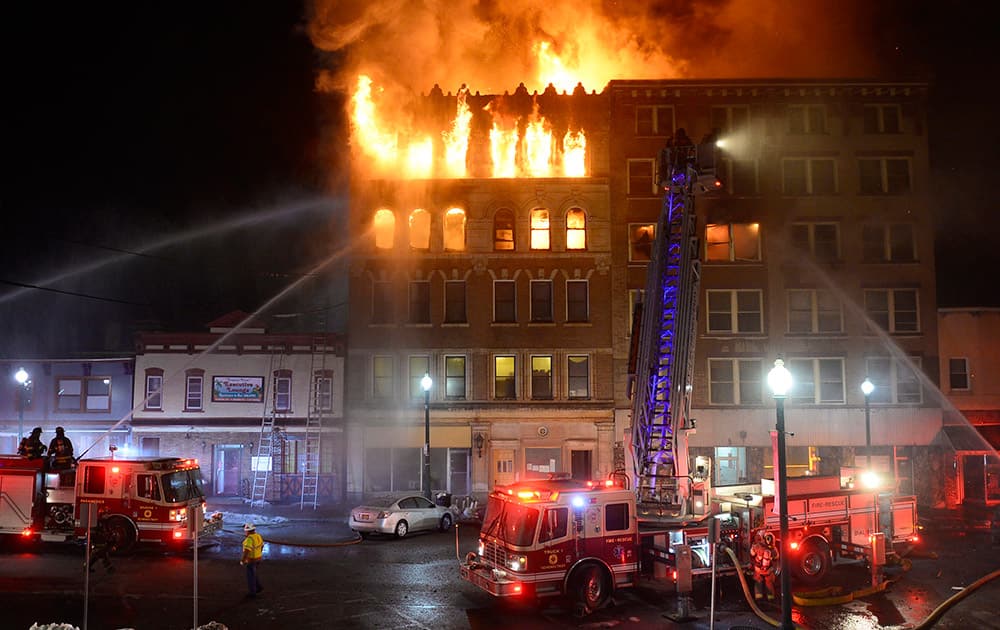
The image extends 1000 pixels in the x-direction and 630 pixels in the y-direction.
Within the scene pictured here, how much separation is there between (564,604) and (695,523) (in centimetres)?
318

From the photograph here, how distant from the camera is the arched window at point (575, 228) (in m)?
31.9

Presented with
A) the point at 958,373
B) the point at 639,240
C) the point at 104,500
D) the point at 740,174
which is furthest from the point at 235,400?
the point at 958,373

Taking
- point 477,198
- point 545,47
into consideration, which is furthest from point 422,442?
point 545,47

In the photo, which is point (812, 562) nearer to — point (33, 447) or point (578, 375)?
point (578, 375)

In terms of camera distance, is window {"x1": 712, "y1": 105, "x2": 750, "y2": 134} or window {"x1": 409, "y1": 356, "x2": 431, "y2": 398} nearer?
window {"x1": 409, "y1": 356, "x2": 431, "y2": 398}

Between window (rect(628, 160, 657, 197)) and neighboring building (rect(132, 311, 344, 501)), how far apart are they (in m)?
14.8

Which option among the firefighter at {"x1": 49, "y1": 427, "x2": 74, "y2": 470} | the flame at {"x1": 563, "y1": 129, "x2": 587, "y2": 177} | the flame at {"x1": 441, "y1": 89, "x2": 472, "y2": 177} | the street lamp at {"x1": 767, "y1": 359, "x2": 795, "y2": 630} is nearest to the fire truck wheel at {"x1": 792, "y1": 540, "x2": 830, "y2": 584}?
the street lamp at {"x1": 767, "y1": 359, "x2": 795, "y2": 630}

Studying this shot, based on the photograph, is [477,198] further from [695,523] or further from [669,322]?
[695,523]

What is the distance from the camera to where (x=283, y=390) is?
3077 cm

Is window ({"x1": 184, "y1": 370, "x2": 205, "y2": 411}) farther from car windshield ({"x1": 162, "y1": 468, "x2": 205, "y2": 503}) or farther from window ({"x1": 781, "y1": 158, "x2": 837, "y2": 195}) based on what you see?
window ({"x1": 781, "y1": 158, "x2": 837, "y2": 195})

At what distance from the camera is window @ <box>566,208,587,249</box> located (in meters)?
31.9

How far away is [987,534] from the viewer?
22.8 meters

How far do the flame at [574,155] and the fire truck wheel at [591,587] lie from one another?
21740mm

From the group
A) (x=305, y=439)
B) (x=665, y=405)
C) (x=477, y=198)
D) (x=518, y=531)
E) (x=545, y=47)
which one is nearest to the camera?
(x=518, y=531)
